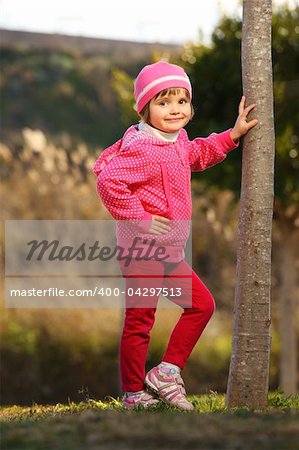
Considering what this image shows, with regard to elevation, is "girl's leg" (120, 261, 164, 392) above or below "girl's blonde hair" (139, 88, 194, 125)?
below

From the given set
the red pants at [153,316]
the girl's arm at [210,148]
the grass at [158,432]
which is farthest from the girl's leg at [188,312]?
the grass at [158,432]

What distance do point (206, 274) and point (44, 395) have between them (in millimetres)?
3521

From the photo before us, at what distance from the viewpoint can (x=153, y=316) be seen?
16.0 ft

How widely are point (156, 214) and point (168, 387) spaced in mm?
833

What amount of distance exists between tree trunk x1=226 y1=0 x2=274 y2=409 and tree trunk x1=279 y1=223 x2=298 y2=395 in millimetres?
6306

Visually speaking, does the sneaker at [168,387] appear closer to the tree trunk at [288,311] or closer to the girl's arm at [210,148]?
the girl's arm at [210,148]

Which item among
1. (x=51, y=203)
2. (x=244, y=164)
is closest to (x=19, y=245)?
(x=51, y=203)

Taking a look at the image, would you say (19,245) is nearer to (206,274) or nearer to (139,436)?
(206,274)

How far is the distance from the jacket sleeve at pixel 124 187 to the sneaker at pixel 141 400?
0.82 metres

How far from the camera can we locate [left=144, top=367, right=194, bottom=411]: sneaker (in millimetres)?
4824

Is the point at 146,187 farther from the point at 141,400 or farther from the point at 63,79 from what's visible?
the point at 63,79

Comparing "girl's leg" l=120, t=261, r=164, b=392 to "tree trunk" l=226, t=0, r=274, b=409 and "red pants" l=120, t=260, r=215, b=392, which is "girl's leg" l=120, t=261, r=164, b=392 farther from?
"tree trunk" l=226, t=0, r=274, b=409

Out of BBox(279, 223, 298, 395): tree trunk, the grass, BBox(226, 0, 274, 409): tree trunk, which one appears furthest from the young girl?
BBox(279, 223, 298, 395): tree trunk

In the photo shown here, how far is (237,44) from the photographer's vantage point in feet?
33.1
